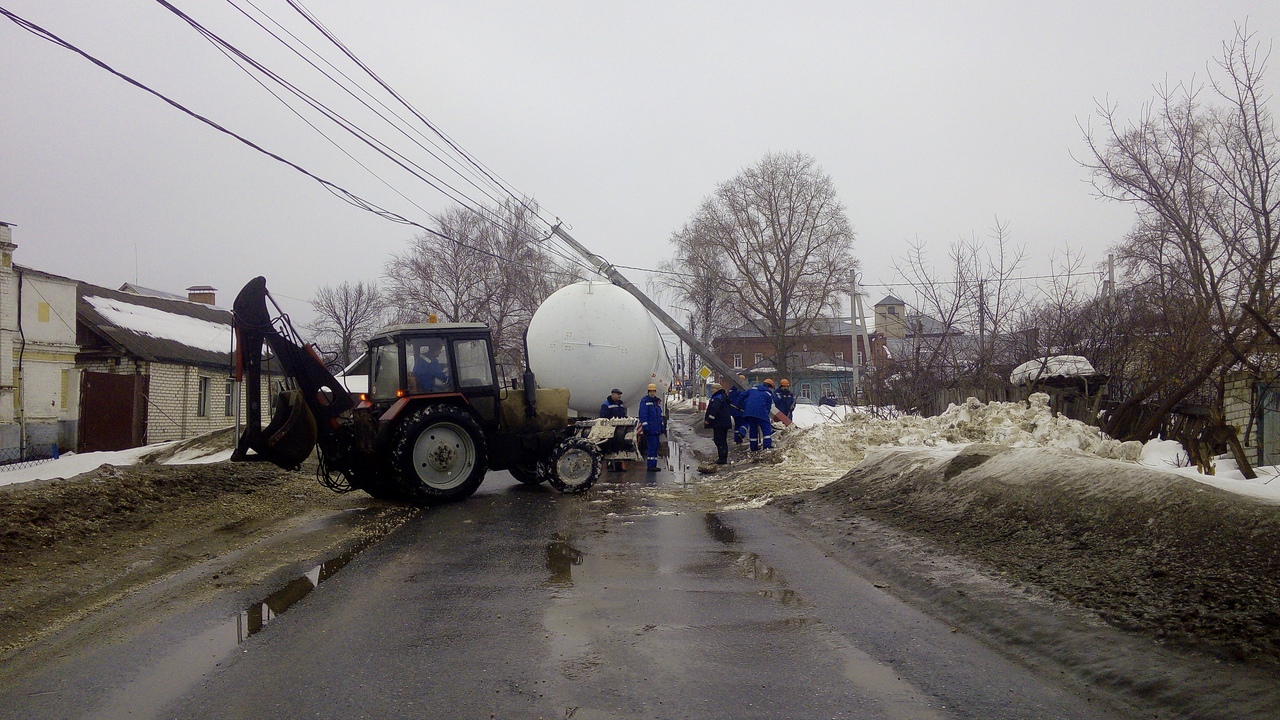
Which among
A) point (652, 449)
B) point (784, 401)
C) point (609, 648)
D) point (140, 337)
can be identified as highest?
point (140, 337)

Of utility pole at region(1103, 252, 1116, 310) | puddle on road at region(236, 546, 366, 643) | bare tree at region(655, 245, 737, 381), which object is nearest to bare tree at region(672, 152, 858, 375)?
bare tree at region(655, 245, 737, 381)

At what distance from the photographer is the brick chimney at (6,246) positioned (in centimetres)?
2050

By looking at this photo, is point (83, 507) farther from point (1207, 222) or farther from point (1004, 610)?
point (1207, 222)

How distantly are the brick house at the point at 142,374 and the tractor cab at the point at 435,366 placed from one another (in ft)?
39.4

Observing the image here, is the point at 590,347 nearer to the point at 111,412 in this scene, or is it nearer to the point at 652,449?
the point at 652,449

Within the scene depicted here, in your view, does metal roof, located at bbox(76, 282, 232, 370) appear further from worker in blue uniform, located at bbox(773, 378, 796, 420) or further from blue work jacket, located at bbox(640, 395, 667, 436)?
worker in blue uniform, located at bbox(773, 378, 796, 420)

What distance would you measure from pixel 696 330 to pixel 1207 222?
45.3 metres

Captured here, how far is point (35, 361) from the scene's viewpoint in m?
22.3

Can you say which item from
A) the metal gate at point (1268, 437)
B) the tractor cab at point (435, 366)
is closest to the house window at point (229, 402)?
the tractor cab at point (435, 366)

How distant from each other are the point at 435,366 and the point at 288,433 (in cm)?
209

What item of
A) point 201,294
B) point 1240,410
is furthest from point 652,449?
point 201,294

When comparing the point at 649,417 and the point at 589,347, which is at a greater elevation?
the point at 589,347

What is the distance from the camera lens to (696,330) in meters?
55.8

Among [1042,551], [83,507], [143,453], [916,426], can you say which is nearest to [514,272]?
[143,453]
